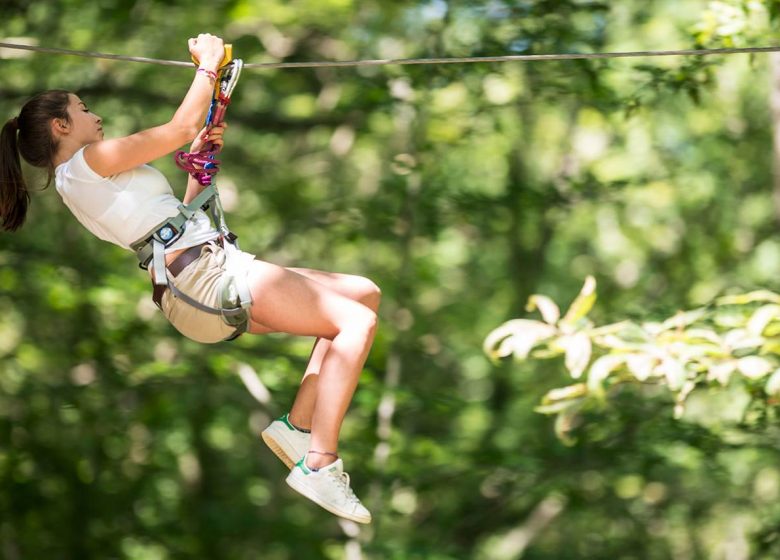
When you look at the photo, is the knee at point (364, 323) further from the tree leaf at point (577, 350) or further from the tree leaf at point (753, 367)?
the tree leaf at point (753, 367)

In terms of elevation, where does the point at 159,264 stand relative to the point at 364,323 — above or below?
above

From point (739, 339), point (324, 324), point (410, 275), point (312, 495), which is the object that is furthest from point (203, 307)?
point (410, 275)

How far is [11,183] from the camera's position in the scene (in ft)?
9.39

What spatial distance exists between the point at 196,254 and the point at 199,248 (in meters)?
0.02

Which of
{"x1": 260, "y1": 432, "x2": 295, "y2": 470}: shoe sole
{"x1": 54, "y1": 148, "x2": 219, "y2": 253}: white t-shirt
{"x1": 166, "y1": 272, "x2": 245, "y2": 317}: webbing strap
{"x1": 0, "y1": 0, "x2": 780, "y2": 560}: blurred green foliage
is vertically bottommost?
{"x1": 0, "y1": 0, "x2": 780, "y2": 560}: blurred green foliage

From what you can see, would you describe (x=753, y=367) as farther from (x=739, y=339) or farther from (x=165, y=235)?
(x=165, y=235)

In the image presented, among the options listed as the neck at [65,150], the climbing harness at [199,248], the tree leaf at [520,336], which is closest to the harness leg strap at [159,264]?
the climbing harness at [199,248]

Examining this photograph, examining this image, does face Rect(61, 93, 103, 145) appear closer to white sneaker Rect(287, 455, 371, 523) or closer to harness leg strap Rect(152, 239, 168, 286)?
harness leg strap Rect(152, 239, 168, 286)

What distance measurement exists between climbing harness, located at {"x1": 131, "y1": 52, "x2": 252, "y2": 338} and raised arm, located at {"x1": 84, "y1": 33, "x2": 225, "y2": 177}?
0.19 ft

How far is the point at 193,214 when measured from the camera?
111 inches

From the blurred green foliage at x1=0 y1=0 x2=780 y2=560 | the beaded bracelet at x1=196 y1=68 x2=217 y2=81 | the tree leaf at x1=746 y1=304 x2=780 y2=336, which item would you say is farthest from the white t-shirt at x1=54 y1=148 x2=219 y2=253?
the blurred green foliage at x1=0 y1=0 x2=780 y2=560

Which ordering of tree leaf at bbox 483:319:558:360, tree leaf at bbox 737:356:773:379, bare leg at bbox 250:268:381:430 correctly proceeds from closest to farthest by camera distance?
bare leg at bbox 250:268:381:430 < tree leaf at bbox 737:356:773:379 < tree leaf at bbox 483:319:558:360

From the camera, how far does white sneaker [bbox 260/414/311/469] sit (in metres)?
2.95

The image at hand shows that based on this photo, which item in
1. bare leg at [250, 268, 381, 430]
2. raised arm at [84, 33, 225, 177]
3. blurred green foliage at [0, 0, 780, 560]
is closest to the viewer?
raised arm at [84, 33, 225, 177]
